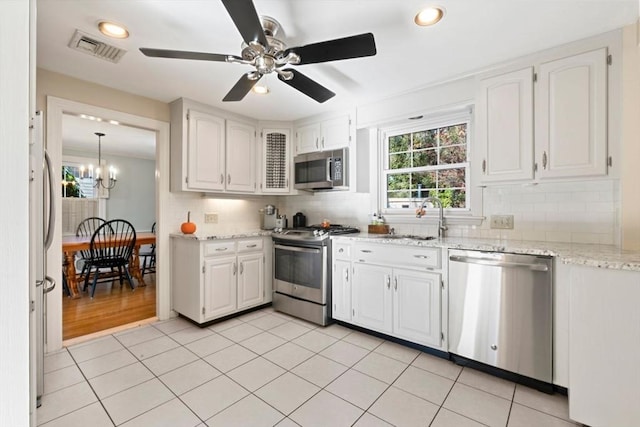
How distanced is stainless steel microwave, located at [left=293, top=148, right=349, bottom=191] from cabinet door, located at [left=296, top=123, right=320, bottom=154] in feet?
0.26

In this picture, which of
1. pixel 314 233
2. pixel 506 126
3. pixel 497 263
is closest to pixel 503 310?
pixel 497 263

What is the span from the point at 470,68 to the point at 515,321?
195cm

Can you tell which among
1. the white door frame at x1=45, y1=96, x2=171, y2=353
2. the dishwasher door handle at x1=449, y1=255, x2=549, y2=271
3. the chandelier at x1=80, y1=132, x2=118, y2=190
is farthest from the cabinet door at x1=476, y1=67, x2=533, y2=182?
the chandelier at x1=80, y1=132, x2=118, y2=190

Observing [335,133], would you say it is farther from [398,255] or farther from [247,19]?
[247,19]

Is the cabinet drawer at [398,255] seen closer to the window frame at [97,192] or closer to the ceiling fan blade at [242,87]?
the ceiling fan blade at [242,87]

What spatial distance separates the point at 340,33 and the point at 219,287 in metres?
2.50

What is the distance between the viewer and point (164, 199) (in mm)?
3125

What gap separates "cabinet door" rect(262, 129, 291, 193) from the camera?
3.75 m

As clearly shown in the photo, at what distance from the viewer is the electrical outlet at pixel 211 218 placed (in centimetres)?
348

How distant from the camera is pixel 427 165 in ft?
10.1

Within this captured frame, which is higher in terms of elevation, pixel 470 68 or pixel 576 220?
pixel 470 68

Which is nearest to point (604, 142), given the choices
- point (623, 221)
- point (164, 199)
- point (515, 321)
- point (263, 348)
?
point (623, 221)

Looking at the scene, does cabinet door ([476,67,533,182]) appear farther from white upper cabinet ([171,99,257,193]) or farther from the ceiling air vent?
the ceiling air vent

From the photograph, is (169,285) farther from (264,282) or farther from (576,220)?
(576,220)
